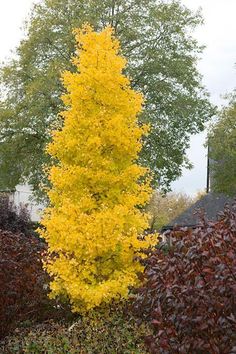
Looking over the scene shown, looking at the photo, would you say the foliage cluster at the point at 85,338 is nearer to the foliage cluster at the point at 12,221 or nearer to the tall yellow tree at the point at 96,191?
the tall yellow tree at the point at 96,191

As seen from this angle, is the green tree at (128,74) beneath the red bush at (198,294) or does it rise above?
above

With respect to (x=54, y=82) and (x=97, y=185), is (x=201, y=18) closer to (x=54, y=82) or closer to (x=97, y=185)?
(x=54, y=82)

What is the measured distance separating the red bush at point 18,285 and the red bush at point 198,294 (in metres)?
4.91

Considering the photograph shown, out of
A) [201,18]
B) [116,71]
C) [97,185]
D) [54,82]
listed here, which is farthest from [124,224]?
[201,18]

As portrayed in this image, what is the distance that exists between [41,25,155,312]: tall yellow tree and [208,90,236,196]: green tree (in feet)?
75.5

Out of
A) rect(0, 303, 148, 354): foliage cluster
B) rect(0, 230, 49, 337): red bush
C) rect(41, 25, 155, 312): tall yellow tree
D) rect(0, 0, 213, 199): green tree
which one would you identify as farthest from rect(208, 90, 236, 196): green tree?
rect(0, 303, 148, 354): foliage cluster

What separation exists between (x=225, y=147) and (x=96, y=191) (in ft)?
78.7

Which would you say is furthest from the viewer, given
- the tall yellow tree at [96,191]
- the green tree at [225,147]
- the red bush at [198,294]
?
the green tree at [225,147]

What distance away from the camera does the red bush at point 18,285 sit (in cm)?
1143

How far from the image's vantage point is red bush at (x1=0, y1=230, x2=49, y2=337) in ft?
37.5

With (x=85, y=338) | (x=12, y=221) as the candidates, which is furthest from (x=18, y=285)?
(x=12, y=221)

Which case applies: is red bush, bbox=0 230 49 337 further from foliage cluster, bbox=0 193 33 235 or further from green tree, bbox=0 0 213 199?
green tree, bbox=0 0 213 199

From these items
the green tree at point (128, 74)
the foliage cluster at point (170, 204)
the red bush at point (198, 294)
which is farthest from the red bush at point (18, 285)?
the foliage cluster at point (170, 204)

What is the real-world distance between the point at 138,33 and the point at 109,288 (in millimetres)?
22934
